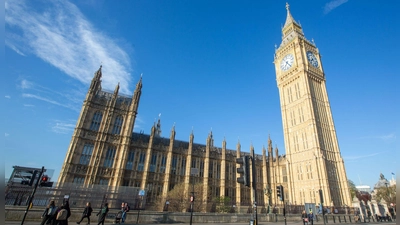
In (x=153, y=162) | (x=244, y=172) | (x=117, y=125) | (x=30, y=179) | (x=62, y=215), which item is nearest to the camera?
→ (x=244, y=172)

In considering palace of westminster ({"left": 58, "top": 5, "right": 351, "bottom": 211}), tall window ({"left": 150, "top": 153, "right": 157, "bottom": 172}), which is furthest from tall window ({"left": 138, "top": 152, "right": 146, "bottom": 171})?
tall window ({"left": 150, "top": 153, "right": 157, "bottom": 172})

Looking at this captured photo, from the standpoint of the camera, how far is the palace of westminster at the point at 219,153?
34.1 meters

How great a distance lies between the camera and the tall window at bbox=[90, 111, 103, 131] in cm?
3591

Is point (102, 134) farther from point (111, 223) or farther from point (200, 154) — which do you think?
point (111, 223)

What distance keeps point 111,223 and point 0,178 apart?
38.5 ft

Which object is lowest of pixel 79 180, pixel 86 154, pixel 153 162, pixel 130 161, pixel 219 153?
pixel 79 180

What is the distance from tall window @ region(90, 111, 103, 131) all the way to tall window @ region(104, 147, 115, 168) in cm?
454

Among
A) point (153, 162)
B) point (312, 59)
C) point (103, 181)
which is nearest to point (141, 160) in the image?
point (153, 162)

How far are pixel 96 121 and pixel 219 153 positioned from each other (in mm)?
26546

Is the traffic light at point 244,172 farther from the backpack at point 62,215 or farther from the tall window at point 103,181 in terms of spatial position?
the tall window at point 103,181

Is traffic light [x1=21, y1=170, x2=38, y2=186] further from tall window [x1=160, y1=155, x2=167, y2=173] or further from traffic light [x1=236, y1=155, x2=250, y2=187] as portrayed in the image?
tall window [x1=160, y1=155, x2=167, y2=173]

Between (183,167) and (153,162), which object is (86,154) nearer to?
(153,162)

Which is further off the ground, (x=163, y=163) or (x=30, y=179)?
(x=163, y=163)

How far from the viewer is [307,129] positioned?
45000 millimetres
